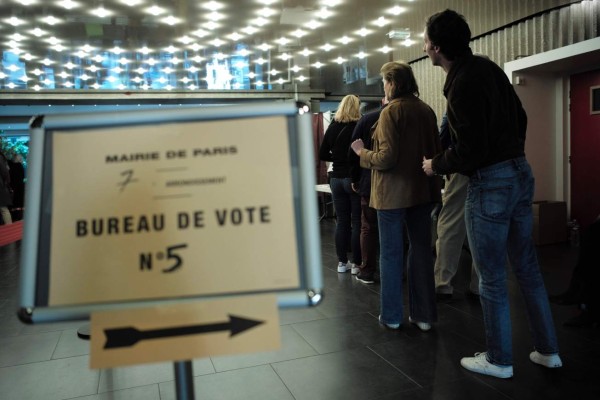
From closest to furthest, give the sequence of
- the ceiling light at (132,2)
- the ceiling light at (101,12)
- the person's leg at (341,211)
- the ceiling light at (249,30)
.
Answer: the person's leg at (341,211) → the ceiling light at (132,2) → the ceiling light at (101,12) → the ceiling light at (249,30)

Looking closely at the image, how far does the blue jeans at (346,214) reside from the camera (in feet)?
13.0

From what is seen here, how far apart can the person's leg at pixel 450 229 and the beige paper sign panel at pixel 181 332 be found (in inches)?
104

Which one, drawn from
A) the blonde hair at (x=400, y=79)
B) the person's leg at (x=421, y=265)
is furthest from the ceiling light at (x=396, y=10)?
the person's leg at (x=421, y=265)

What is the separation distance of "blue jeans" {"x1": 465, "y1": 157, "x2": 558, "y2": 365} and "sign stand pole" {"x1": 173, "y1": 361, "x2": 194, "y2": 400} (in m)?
1.42

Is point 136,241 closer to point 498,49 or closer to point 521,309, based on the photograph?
point 521,309

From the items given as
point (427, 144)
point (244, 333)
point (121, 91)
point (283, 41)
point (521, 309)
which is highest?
point (283, 41)

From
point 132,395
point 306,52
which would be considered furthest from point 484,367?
point 306,52

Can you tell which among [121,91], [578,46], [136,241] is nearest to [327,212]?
[578,46]

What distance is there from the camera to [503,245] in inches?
76.7

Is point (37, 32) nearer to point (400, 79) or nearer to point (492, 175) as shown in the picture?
point (400, 79)

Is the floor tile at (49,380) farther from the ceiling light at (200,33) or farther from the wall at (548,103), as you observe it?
the ceiling light at (200,33)

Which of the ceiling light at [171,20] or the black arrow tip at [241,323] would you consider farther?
the ceiling light at [171,20]

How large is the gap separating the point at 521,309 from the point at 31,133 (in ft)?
9.78

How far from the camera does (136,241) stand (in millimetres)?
864
